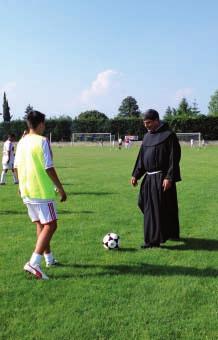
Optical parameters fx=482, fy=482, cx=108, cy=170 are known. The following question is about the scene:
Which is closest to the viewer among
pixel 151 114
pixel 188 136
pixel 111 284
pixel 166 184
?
pixel 111 284

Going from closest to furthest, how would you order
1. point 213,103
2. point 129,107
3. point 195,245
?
1. point 195,245
2. point 213,103
3. point 129,107

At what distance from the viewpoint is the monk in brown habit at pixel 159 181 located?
792 centimetres

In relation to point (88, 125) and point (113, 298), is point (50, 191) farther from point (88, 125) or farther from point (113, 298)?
point (88, 125)

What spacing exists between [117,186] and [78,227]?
7454mm

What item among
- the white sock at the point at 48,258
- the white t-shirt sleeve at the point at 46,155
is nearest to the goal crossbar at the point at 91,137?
the white sock at the point at 48,258

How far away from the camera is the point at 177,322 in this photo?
16.0ft

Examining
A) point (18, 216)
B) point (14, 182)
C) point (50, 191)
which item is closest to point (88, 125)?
point (14, 182)

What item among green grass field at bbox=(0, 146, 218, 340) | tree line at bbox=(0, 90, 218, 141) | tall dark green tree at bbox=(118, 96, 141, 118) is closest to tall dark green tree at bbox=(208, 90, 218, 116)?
tall dark green tree at bbox=(118, 96, 141, 118)

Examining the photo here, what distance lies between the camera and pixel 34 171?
6211mm

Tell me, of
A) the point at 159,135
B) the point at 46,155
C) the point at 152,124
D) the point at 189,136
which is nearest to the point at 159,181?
the point at 159,135

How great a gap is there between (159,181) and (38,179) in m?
2.53

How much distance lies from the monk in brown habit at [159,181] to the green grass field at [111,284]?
31cm

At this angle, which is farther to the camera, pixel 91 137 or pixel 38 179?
pixel 91 137

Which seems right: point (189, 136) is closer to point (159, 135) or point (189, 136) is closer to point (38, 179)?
point (159, 135)
